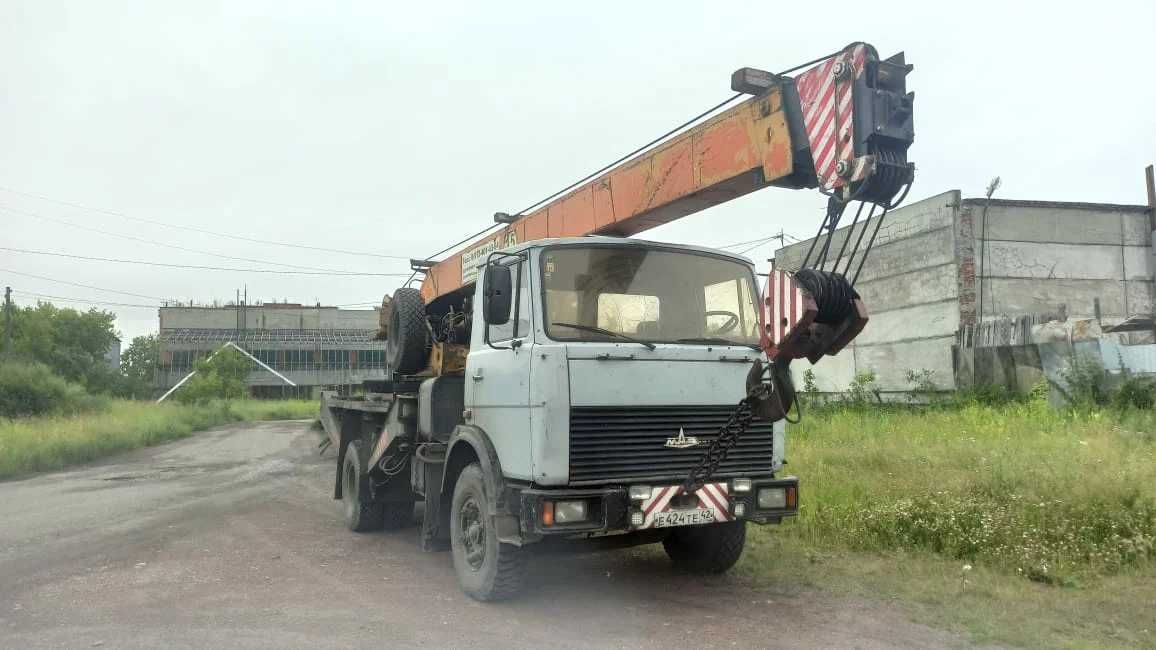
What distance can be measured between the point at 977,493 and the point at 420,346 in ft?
18.1

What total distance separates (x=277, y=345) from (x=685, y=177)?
6901cm

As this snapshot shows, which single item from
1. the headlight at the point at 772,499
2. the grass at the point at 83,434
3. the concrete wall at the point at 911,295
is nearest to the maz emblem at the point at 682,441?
the headlight at the point at 772,499

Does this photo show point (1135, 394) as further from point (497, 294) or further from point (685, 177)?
point (497, 294)

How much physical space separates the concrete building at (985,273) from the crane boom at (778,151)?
36.9 ft

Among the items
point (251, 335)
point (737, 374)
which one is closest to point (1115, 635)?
point (737, 374)

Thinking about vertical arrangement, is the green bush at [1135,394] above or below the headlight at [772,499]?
above

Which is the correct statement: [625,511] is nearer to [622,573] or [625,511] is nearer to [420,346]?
[622,573]

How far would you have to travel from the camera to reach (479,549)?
18.9ft

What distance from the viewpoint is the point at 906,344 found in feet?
58.2

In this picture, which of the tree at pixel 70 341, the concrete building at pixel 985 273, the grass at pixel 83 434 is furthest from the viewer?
the tree at pixel 70 341

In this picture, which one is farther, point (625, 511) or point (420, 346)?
point (420, 346)

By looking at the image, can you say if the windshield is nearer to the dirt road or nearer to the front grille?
the front grille

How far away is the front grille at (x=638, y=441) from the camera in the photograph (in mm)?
5086

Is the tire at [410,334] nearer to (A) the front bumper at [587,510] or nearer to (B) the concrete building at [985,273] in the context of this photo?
(A) the front bumper at [587,510]
